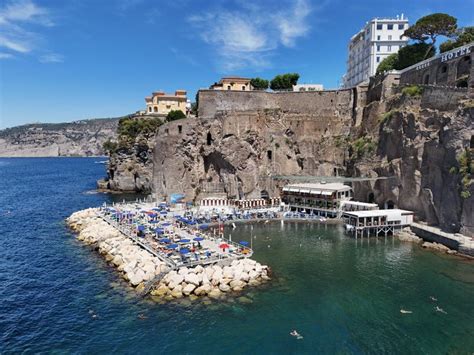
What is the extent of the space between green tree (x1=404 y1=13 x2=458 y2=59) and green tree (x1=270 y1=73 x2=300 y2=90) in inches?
964

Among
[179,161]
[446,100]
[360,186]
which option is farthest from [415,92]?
[179,161]

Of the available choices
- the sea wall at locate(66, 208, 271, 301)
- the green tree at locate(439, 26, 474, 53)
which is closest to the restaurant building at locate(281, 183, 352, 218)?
the sea wall at locate(66, 208, 271, 301)

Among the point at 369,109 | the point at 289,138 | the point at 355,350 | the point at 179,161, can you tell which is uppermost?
the point at 369,109

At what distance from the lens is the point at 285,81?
78.6m

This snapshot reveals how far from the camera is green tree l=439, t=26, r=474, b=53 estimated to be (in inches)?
2106

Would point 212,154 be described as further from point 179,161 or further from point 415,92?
point 415,92

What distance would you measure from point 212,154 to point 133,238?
26.0 metres

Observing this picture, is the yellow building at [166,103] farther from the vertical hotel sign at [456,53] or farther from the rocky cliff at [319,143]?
the vertical hotel sign at [456,53]

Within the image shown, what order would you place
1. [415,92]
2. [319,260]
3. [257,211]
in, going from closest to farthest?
[319,260], [415,92], [257,211]

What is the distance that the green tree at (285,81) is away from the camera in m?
78.3

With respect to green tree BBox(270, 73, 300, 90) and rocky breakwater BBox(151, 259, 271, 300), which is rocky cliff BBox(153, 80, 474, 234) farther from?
rocky breakwater BBox(151, 259, 271, 300)

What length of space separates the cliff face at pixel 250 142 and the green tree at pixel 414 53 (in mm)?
10323

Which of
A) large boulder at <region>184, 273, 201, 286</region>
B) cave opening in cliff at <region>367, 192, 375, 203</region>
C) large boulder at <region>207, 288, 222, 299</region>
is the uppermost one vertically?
cave opening in cliff at <region>367, 192, 375, 203</region>

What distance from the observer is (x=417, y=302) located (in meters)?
26.2
